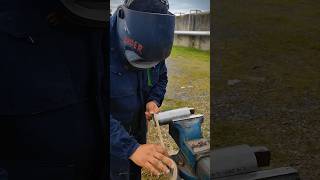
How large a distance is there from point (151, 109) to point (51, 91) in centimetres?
31

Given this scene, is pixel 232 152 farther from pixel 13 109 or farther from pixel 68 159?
pixel 13 109

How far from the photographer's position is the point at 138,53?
85cm

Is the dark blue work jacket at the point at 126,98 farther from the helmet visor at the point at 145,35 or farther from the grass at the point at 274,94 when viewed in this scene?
the grass at the point at 274,94

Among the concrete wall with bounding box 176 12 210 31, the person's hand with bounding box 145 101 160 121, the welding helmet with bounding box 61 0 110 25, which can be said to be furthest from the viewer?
the welding helmet with bounding box 61 0 110 25

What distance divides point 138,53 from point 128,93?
0.08 m

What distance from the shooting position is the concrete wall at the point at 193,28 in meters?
0.79

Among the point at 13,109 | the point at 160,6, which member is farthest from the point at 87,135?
the point at 160,6

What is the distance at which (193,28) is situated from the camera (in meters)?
0.81

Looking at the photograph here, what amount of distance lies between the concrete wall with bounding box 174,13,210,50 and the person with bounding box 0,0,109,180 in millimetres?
244

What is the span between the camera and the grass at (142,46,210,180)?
2.62ft

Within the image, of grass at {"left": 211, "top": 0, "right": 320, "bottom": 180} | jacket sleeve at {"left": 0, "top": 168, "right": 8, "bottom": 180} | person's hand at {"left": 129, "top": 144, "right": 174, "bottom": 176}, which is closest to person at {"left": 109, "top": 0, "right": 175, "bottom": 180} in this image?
person's hand at {"left": 129, "top": 144, "right": 174, "bottom": 176}

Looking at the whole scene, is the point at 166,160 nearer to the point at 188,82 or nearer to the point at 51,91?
the point at 188,82

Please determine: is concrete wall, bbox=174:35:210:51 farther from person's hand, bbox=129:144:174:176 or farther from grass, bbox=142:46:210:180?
person's hand, bbox=129:144:174:176

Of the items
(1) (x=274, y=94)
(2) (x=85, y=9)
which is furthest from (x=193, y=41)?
(1) (x=274, y=94)
